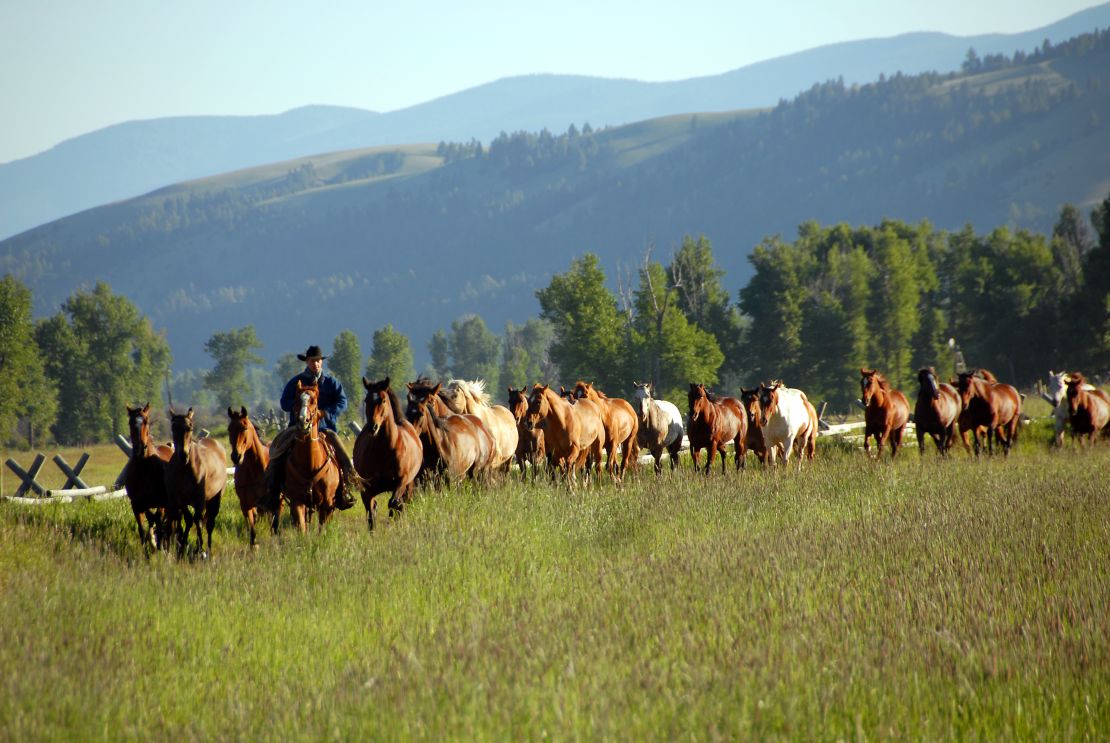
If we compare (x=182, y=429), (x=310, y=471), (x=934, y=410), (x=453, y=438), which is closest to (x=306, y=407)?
(x=310, y=471)

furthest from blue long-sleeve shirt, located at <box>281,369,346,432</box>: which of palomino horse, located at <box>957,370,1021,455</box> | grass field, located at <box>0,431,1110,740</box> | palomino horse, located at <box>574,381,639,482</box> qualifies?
palomino horse, located at <box>957,370,1021,455</box>

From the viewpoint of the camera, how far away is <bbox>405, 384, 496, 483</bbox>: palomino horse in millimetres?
15695

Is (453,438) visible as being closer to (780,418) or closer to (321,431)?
(321,431)

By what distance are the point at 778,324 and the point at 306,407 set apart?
70.5 metres

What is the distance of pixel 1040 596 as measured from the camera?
8.34 meters

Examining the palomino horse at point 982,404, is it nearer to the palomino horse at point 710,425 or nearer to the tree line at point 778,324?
the palomino horse at point 710,425

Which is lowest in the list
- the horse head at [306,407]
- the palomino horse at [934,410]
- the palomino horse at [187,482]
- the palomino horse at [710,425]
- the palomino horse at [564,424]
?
the palomino horse at [934,410]

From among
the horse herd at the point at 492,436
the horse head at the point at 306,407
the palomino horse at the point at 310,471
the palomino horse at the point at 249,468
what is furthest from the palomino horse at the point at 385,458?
the palomino horse at the point at 249,468

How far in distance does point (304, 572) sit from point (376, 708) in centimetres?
408

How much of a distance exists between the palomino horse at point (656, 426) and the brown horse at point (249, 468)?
10.2 m

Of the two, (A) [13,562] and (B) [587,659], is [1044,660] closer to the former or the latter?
(B) [587,659]

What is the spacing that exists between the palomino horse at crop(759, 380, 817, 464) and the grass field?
25.9 feet

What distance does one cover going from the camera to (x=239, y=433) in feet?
43.9

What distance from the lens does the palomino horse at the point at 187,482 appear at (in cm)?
1282
